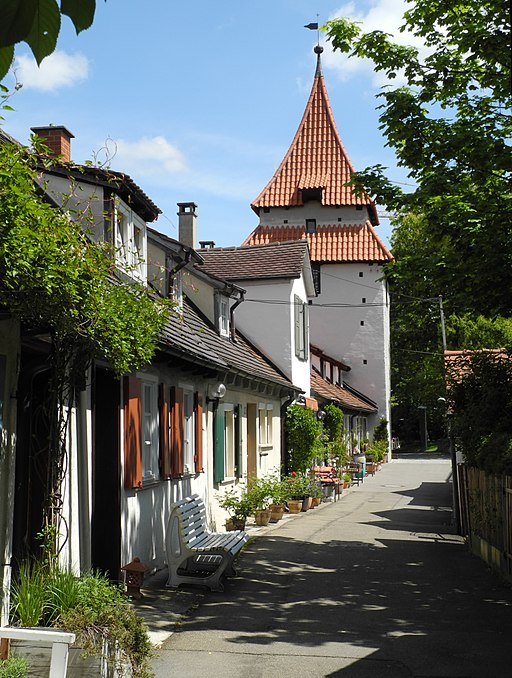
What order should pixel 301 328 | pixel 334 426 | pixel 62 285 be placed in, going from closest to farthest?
pixel 62 285
pixel 301 328
pixel 334 426

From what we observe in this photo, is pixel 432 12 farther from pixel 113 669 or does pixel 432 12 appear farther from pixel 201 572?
pixel 113 669

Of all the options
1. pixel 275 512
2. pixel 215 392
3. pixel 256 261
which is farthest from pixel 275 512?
pixel 256 261

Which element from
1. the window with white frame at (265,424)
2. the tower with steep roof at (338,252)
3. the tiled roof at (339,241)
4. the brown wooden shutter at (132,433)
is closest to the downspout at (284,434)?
the window with white frame at (265,424)

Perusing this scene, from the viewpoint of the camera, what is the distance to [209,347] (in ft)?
54.1

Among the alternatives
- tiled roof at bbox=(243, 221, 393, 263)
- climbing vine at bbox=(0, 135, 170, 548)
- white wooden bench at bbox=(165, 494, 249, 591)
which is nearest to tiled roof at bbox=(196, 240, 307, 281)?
white wooden bench at bbox=(165, 494, 249, 591)

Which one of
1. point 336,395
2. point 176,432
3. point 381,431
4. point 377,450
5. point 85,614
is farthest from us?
point 381,431

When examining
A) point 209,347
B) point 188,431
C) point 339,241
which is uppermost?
point 339,241

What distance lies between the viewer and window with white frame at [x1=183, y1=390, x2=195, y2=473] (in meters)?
14.6

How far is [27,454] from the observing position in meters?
8.25

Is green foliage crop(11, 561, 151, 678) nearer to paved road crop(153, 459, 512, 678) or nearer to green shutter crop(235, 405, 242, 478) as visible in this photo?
paved road crop(153, 459, 512, 678)

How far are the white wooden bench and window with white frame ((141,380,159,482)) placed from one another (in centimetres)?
75

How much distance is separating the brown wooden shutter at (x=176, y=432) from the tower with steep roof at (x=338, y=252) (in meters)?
32.2

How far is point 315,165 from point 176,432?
122 feet

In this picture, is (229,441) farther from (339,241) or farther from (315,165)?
(315,165)
